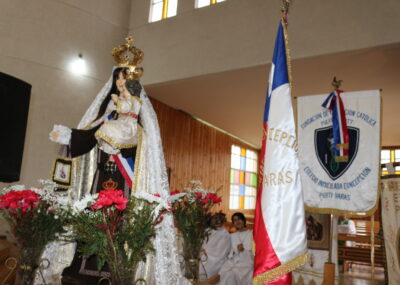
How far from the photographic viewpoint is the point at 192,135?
1066 centimetres

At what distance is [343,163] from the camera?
3.94 m

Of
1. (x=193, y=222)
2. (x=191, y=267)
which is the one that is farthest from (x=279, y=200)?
(x=191, y=267)

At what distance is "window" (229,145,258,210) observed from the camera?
1325 centimetres

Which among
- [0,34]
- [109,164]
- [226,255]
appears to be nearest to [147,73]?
[0,34]

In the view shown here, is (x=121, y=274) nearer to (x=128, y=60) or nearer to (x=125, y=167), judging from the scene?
(x=125, y=167)

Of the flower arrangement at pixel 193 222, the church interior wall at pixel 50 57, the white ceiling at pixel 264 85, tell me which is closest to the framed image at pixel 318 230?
the flower arrangement at pixel 193 222

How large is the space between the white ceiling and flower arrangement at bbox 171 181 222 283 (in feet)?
13.5

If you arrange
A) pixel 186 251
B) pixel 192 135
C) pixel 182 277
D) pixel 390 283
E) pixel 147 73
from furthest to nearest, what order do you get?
pixel 192 135
pixel 147 73
pixel 390 283
pixel 182 277
pixel 186 251

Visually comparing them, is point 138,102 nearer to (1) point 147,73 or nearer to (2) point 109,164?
(2) point 109,164

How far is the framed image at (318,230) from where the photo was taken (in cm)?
433

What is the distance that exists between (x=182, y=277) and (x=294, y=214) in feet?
4.04

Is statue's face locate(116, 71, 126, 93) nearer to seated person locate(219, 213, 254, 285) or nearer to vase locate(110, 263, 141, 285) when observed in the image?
vase locate(110, 263, 141, 285)

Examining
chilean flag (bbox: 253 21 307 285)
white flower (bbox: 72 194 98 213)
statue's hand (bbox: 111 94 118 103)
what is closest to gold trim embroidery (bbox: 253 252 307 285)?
chilean flag (bbox: 253 21 307 285)

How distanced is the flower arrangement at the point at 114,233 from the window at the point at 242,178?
10869mm
